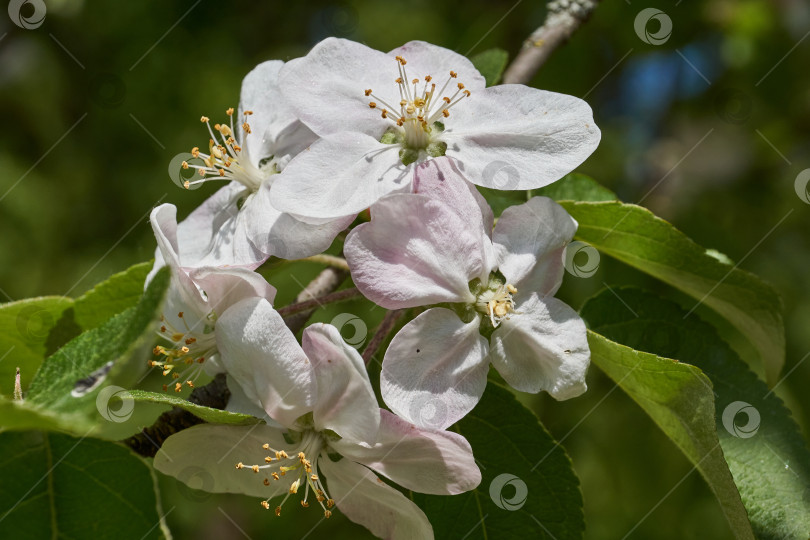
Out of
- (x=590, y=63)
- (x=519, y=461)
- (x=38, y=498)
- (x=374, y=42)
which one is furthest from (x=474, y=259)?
(x=374, y=42)

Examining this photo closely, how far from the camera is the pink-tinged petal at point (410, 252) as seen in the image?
4.68 ft

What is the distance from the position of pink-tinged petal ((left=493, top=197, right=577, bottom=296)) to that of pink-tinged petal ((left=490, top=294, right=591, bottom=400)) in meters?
0.04

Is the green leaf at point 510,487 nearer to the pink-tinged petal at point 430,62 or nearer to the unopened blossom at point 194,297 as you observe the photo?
the unopened blossom at point 194,297

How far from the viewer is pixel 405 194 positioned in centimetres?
143

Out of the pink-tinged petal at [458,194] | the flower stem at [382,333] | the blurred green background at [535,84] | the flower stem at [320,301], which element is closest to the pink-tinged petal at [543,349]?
the pink-tinged petal at [458,194]

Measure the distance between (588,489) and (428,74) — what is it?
2.50m

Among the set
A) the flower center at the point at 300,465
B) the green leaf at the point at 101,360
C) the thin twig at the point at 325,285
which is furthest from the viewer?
the thin twig at the point at 325,285

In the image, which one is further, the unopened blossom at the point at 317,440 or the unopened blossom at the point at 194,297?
the unopened blossom at the point at 194,297

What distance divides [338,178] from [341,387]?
0.44 m

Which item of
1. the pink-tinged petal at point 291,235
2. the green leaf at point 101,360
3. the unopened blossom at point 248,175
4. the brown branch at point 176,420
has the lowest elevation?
the brown branch at point 176,420

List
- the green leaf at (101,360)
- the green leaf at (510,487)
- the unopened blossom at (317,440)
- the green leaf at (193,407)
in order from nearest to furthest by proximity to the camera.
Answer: the green leaf at (101,360), the green leaf at (193,407), the unopened blossom at (317,440), the green leaf at (510,487)

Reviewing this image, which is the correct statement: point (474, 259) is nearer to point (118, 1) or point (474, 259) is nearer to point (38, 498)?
point (38, 498)

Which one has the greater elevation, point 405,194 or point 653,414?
point 405,194

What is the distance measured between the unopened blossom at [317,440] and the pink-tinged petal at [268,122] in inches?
19.6
